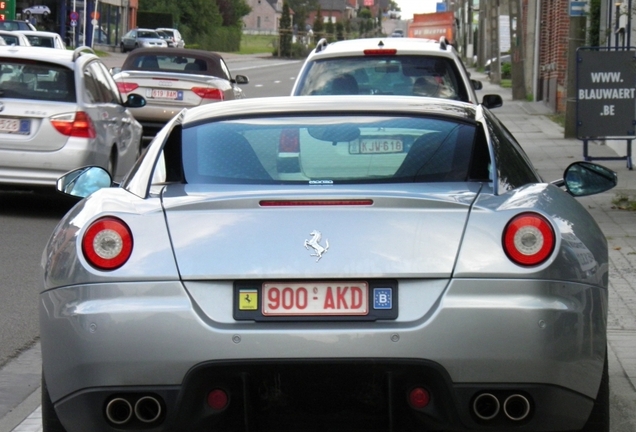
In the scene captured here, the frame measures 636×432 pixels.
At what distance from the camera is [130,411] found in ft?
13.1

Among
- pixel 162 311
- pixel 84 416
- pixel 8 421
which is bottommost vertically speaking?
pixel 8 421

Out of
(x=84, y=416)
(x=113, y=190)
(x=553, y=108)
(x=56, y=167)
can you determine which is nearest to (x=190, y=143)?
(x=113, y=190)

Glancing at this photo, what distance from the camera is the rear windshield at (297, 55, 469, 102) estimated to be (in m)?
10.6

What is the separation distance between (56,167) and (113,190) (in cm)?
751

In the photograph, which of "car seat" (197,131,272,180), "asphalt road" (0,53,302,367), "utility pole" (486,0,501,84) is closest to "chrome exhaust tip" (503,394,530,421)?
"car seat" (197,131,272,180)

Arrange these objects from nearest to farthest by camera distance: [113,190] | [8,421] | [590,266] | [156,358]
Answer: [156,358] → [590,266] → [113,190] → [8,421]

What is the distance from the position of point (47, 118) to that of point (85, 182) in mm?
6524

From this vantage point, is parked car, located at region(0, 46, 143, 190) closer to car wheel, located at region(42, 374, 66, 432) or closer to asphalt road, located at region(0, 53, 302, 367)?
asphalt road, located at region(0, 53, 302, 367)

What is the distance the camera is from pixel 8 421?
17.5 ft

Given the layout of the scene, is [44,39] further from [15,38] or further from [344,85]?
[344,85]

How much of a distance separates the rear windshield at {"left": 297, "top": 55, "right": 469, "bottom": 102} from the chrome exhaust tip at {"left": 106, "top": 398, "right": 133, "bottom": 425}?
22.3 feet

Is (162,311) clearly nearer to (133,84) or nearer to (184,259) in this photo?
(184,259)

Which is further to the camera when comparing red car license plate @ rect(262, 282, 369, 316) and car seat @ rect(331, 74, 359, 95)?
car seat @ rect(331, 74, 359, 95)

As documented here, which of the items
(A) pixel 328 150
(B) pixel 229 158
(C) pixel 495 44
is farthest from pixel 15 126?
(C) pixel 495 44
